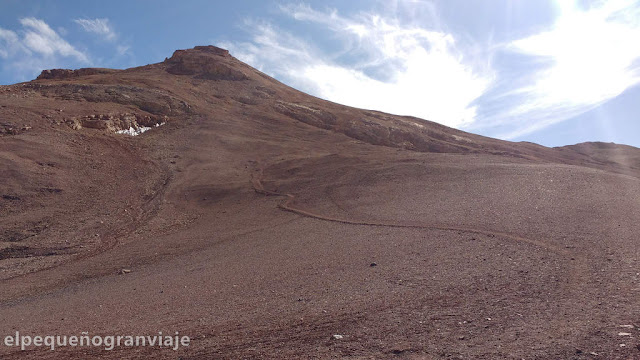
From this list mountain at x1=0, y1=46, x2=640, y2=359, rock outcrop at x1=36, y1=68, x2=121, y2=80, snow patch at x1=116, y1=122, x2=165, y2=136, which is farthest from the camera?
rock outcrop at x1=36, y1=68, x2=121, y2=80

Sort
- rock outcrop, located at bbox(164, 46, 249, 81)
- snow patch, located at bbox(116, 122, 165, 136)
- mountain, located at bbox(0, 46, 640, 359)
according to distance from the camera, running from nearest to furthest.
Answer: mountain, located at bbox(0, 46, 640, 359) < snow patch, located at bbox(116, 122, 165, 136) < rock outcrop, located at bbox(164, 46, 249, 81)

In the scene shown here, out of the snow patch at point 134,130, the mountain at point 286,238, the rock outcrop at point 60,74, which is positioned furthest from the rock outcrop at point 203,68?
the snow patch at point 134,130

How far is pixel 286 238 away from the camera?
1488cm

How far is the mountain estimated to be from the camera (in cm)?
672

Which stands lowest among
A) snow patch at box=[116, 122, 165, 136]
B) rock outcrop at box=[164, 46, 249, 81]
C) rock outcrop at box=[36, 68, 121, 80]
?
snow patch at box=[116, 122, 165, 136]

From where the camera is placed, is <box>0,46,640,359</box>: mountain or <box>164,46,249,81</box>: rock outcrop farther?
<box>164,46,249,81</box>: rock outcrop

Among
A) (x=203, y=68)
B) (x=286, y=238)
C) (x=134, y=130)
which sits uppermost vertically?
(x=203, y=68)

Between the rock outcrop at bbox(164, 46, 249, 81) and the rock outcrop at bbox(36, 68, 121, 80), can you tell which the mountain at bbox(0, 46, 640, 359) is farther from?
the rock outcrop at bbox(164, 46, 249, 81)

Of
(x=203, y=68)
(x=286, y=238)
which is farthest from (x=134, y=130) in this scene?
(x=286, y=238)

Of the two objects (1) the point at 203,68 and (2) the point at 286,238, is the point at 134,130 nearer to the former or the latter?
(1) the point at 203,68

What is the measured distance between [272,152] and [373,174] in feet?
27.1

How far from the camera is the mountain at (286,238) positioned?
6.72m

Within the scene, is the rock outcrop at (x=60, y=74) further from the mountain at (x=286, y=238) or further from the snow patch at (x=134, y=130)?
the snow patch at (x=134, y=130)

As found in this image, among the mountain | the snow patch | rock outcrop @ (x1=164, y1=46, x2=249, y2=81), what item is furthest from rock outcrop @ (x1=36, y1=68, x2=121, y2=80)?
the snow patch
